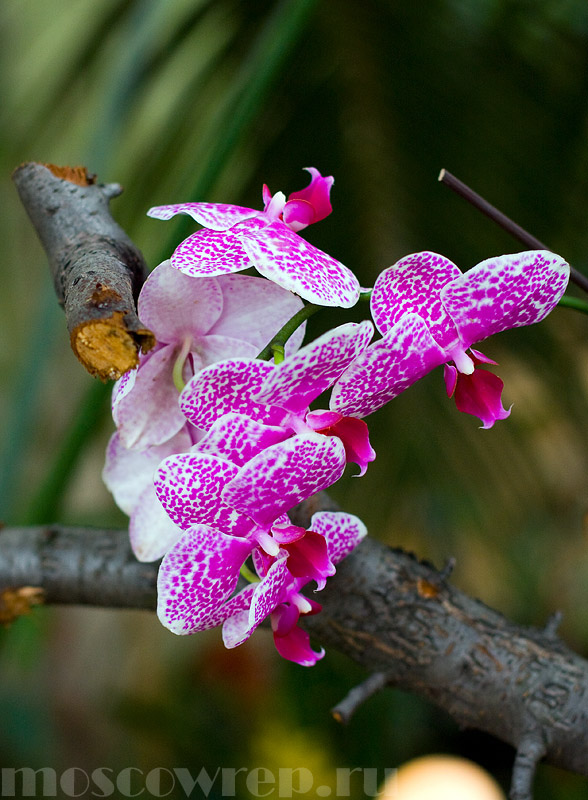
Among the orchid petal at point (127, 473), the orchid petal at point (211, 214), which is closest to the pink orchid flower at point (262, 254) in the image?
the orchid petal at point (211, 214)

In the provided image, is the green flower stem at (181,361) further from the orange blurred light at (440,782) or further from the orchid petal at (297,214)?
the orange blurred light at (440,782)

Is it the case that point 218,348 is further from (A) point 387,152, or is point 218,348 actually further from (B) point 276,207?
(A) point 387,152

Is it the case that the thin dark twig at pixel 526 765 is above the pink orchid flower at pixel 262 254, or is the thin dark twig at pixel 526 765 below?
below

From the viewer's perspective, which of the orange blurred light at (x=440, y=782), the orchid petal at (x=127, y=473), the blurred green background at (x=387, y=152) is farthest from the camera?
the orange blurred light at (x=440, y=782)

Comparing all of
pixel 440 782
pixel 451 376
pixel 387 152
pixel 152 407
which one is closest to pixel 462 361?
pixel 451 376

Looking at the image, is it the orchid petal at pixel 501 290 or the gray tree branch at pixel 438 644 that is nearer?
the orchid petal at pixel 501 290

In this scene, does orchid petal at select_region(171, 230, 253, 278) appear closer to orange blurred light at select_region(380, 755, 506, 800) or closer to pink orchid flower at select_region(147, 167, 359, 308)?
pink orchid flower at select_region(147, 167, 359, 308)
